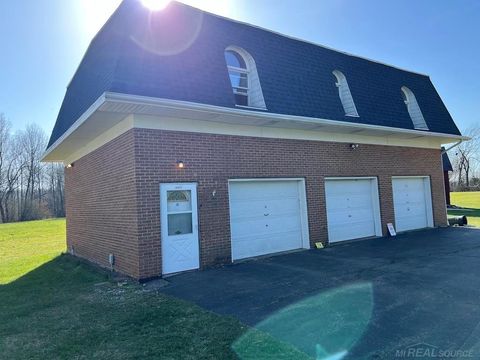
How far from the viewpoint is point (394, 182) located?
45.2ft

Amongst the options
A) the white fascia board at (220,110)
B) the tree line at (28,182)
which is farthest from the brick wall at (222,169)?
the tree line at (28,182)

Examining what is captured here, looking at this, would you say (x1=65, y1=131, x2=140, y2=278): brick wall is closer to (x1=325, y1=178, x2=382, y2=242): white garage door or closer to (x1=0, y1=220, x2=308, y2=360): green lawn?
(x1=0, y1=220, x2=308, y2=360): green lawn

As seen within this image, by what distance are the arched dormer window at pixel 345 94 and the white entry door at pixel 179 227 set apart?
6.26 m

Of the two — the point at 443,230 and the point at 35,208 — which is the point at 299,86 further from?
the point at 35,208

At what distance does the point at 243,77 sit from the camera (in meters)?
10.2

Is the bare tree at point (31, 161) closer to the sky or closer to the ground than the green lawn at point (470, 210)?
closer to the sky

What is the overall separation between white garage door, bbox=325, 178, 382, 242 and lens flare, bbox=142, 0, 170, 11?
6.96 metres

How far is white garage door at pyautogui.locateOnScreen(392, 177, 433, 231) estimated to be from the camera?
45.4ft

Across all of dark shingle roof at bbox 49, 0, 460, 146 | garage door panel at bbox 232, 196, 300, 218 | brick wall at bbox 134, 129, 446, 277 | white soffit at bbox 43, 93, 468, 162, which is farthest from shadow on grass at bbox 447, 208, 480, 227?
garage door panel at bbox 232, 196, 300, 218

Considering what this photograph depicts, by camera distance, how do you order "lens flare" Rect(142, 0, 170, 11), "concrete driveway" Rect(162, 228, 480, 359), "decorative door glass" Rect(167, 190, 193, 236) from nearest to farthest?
1. "concrete driveway" Rect(162, 228, 480, 359)
2. "decorative door glass" Rect(167, 190, 193, 236)
3. "lens flare" Rect(142, 0, 170, 11)

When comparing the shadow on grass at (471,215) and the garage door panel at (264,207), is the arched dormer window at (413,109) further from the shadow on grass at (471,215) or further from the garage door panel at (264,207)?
the garage door panel at (264,207)

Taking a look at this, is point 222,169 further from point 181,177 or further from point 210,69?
point 210,69

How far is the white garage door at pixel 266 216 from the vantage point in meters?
9.77

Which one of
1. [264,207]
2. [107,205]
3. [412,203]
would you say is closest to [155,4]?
[107,205]
